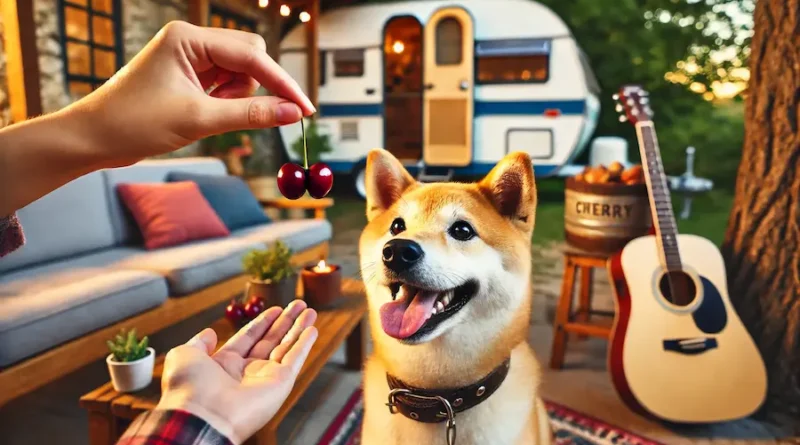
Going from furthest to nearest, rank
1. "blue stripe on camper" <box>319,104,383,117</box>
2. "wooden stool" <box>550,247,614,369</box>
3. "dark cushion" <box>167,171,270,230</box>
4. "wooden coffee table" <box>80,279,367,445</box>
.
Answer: "blue stripe on camper" <box>319,104,383,117</box> < "dark cushion" <box>167,171,270,230</box> < "wooden stool" <box>550,247,614,369</box> < "wooden coffee table" <box>80,279,367,445</box>

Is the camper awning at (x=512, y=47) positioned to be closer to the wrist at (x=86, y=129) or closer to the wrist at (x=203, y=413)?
the wrist at (x=86, y=129)

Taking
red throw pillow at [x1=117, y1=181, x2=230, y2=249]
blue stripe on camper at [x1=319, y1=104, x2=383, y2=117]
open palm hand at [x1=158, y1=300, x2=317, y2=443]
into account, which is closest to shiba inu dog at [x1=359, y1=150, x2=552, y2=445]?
open palm hand at [x1=158, y1=300, x2=317, y2=443]

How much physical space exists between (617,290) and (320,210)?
5.91 ft

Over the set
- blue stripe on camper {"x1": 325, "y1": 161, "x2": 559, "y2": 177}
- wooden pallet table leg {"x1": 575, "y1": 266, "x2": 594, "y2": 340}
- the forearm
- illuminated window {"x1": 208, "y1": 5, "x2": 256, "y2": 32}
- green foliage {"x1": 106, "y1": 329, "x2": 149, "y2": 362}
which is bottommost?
wooden pallet table leg {"x1": 575, "y1": 266, "x2": 594, "y2": 340}

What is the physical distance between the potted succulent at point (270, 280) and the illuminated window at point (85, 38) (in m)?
1.30

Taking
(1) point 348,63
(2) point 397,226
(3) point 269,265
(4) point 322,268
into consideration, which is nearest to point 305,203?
(4) point 322,268

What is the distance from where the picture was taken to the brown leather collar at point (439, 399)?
0.85 meters

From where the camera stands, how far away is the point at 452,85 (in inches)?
153

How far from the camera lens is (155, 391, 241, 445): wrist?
1.55 ft

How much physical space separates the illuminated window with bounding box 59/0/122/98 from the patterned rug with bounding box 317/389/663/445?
177 cm

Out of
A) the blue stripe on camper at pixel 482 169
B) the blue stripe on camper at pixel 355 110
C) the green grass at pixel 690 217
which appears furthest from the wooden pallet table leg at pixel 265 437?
the blue stripe on camper at pixel 355 110

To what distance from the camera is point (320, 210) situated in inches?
120

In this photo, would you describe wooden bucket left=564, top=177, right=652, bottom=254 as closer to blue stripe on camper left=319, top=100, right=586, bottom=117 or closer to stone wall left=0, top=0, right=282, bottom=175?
stone wall left=0, top=0, right=282, bottom=175

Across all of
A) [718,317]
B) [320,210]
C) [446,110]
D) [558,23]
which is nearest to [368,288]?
[718,317]
